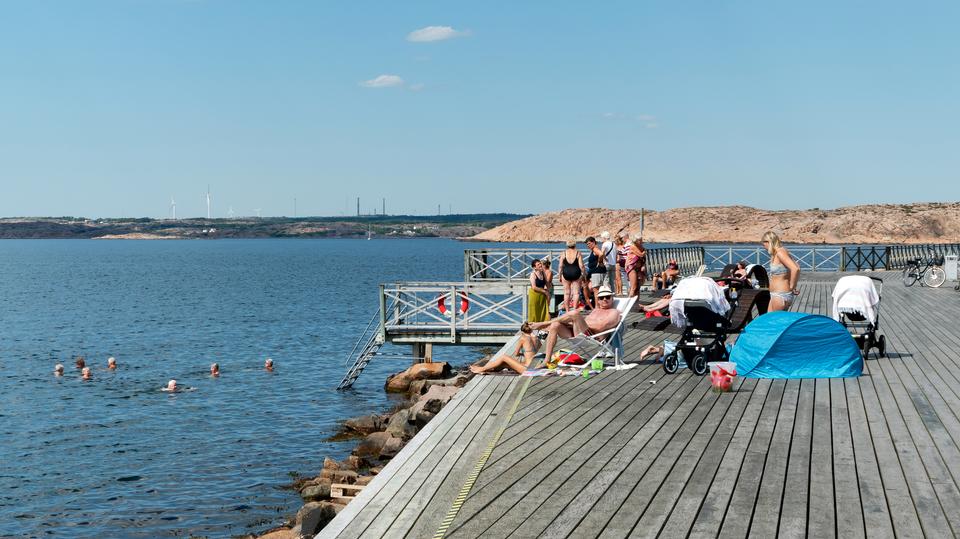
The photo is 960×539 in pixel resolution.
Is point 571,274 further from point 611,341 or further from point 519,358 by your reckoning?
point 611,341

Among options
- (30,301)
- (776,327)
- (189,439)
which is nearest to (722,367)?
(776,327)

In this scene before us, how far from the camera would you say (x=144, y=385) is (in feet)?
95.1

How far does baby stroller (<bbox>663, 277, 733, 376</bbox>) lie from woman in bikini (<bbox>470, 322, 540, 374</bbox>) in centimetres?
187

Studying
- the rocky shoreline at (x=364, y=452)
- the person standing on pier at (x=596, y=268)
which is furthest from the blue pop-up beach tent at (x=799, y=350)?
the person standing on pier at (x=596, y=268)

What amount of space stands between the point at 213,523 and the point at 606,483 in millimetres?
9719

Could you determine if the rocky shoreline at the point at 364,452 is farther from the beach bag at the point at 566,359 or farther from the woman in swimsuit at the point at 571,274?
the beach bag at the point at 566,359

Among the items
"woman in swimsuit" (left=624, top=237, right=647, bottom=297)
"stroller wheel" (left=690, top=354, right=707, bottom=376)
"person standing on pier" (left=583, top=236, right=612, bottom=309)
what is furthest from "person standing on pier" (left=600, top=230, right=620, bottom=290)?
"stroller wheel" (left=690, top=354, right=707, bottom=376)

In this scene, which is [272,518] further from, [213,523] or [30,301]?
[30,301]

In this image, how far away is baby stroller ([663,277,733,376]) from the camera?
1205 centimetres

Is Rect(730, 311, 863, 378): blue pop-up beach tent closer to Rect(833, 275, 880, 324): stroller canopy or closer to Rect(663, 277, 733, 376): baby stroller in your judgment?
Rect(663, 277, 733, 376): baby stroller

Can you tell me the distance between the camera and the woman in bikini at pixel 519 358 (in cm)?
1235

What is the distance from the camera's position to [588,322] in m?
12.8

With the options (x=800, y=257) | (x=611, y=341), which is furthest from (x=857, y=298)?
(x=800, y=257)

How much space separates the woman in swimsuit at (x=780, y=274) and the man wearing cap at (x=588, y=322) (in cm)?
238
